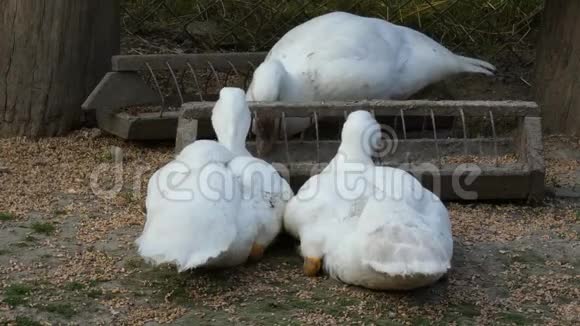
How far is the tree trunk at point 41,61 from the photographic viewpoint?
14.1 feet

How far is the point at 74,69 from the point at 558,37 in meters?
2.10

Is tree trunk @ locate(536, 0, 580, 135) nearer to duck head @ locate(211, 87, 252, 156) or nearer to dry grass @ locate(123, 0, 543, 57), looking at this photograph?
dry grass @ locate(123, 0, 543, 57)

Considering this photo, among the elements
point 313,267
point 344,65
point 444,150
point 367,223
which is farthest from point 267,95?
point 367,223

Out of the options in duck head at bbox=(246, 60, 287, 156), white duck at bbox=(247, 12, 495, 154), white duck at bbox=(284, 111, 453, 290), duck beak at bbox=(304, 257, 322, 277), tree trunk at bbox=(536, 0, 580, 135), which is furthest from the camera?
Answer: tree trunk at bbox=(536, 0, 580, 135)

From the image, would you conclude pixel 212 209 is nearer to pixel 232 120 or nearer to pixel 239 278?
pixel 239 278

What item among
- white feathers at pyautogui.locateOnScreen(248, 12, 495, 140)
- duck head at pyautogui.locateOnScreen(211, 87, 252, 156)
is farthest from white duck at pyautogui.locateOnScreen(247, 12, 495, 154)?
duck head at pyautogui.locateOnScreen(211, 87, 252, 156)

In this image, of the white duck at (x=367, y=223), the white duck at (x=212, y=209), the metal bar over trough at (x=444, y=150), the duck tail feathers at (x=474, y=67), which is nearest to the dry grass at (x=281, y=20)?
the duck tail feathers at (x=474, y=67)

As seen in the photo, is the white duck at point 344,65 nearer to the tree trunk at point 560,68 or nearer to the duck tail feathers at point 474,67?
the duck tail feathers at point 474,67

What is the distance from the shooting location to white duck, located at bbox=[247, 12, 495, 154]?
408 cm

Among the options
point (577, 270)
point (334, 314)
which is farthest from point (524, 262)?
point (334, 314)

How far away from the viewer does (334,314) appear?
265 cm

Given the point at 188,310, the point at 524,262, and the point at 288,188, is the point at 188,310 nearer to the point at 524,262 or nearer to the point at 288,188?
the point at 288,188

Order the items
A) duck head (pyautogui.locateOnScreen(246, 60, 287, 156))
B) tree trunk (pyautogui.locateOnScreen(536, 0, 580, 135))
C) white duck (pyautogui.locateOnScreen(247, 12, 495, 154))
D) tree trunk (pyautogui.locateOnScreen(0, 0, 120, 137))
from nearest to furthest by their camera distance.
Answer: duck head (pyautogui.locateOnScreen(246, 60, 287, 156))
white duck (pyautogui.locateOnScreen(247, 12, 495, 154))
tree trunk (pyautogui.locateOnScreen(0, 0, 120, 137))
tree trunk (pyautogui.locateOnScreen(536, 0, 580, 135))

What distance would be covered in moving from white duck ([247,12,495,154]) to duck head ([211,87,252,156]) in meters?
0.38
